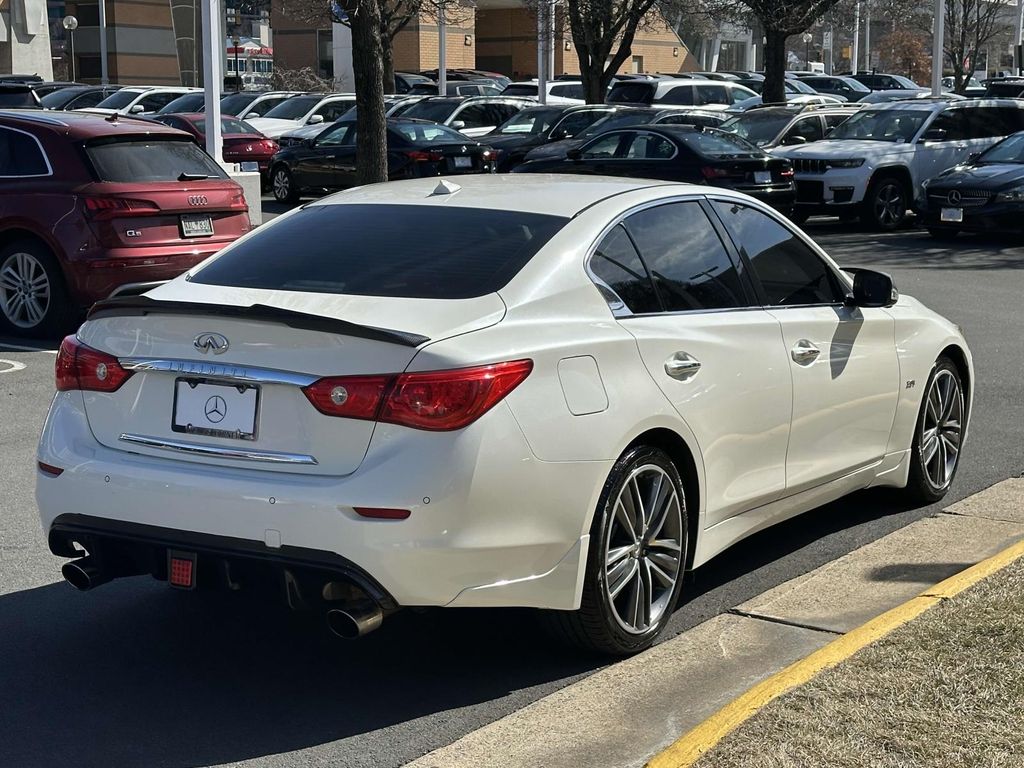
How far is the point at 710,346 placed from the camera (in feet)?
18.3

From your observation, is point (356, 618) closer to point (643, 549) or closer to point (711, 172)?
point (643, 549)

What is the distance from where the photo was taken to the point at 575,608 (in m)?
4.92

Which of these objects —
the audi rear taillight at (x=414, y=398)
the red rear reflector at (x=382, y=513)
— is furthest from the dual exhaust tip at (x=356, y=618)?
the audi rear taillight at (x=414, y=398)

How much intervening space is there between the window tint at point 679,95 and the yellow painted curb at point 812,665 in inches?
1209

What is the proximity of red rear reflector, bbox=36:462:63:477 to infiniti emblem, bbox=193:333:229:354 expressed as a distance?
664mm

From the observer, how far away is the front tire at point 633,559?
500cm

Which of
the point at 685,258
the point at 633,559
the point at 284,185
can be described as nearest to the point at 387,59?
the point at 284,185

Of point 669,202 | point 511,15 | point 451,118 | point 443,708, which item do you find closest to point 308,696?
point 443,708

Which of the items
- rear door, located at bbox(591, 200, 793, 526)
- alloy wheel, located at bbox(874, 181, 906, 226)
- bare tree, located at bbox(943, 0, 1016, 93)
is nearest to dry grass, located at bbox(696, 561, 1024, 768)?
rear door, located at bbox(591, 200, 793, 526)

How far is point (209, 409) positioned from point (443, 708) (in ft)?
3.89

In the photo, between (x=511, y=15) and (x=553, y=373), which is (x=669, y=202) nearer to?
(x=553, y=373)

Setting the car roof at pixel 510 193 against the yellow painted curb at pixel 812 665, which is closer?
the yellow painted curb at pixel 812 665

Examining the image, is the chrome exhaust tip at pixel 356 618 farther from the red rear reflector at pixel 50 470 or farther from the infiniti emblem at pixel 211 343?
the red rear reflector at pixel 50 470

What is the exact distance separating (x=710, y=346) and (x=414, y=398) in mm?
1458
